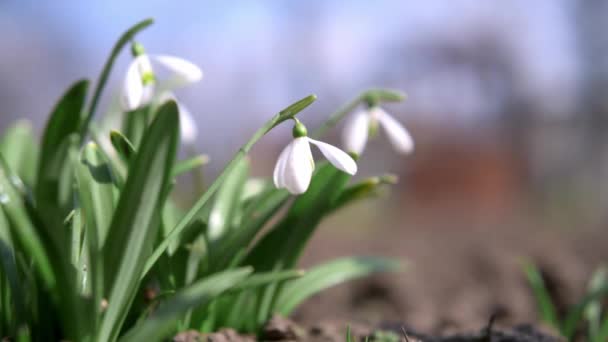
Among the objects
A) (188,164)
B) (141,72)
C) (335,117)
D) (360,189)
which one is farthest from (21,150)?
(360,189)

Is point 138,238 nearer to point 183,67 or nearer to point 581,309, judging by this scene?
point 183,67

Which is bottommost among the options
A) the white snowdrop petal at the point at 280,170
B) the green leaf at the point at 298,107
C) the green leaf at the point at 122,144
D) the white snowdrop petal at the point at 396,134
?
the white snowdrop petal at the point at 396,134

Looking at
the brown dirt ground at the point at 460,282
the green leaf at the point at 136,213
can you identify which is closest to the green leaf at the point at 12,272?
the green leaf at the point at 136,213

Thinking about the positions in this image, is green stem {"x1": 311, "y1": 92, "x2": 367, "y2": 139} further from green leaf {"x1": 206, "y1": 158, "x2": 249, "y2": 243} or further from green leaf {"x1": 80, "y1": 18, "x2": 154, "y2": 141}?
green leaf {"x1": 80, "y1": 18, "x2": 154, "y2": 141}

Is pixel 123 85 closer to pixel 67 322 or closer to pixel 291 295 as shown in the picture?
pixel 67 322

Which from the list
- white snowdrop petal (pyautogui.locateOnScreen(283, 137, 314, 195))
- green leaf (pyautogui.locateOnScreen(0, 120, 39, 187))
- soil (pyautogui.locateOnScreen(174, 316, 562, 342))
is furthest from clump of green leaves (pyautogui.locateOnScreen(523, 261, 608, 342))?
green leaf (pyautogui.locateOnScreen(0, 120, 39, 187))

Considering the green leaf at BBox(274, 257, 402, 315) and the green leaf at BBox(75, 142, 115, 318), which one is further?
the green leaf at BBox(274, 257, 402, 315)

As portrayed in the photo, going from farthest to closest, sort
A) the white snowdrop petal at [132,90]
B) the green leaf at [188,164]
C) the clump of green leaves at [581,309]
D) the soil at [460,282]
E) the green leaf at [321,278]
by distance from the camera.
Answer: the soil at [460,282], the clump of green leaves at [581,309], the green leaf at [321,278], the green leaf at [188,164], the white snowdrop petal at [132,90]

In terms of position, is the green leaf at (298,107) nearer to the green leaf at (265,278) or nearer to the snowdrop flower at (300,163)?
the snowdrop flower at (300,163)
